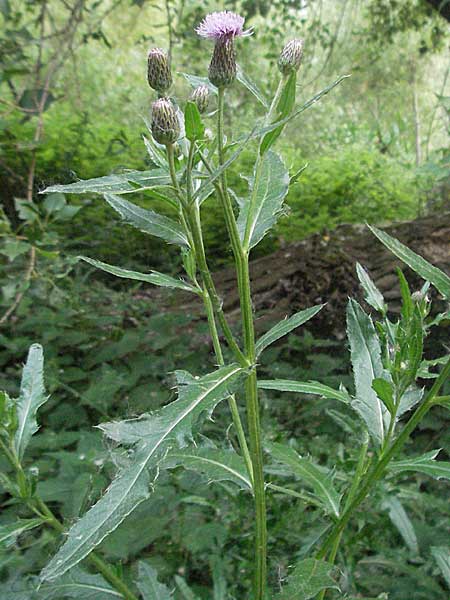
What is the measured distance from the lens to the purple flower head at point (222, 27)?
2.12 feet

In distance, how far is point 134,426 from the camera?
1.68 ft

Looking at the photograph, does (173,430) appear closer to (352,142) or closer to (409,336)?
(409,336)

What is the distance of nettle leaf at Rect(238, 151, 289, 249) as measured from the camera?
24.6 inches

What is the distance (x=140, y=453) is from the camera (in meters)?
0.49

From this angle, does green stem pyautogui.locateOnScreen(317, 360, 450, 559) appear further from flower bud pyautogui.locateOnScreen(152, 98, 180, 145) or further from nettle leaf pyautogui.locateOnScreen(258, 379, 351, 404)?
flower bud pyautogui.locateOnScreen(152, 98, 180, 145)

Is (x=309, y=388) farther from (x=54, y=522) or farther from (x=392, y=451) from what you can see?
(x=54, y=522)

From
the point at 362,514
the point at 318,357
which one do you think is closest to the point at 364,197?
the point at 318,357

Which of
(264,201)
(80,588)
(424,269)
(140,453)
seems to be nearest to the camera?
(140,453)

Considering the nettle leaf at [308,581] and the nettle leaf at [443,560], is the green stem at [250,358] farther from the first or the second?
the nettle leaf at [443,560]

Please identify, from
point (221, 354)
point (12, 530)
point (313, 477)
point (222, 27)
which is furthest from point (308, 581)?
point (222, 27)

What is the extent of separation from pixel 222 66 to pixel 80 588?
0.70 meters

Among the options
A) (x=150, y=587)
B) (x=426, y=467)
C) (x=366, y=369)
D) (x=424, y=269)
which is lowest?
(x=150, y=587)

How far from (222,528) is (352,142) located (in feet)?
16.3

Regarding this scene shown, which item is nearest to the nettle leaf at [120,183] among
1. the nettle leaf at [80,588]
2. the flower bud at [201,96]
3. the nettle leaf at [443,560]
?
the flower bud at [201,96]
